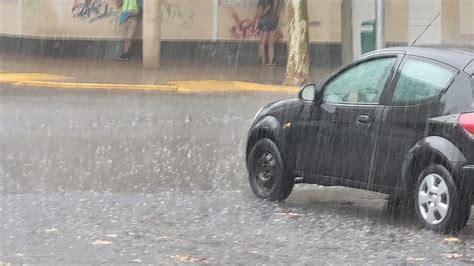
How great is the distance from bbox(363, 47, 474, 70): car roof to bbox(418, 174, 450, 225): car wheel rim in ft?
3.04

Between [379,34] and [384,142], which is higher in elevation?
[379,34]

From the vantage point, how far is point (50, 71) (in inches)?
856

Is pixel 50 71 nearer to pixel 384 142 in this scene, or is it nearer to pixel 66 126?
pixel 66 126

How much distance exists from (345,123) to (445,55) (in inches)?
41.2

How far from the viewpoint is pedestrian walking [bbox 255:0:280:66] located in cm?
2383

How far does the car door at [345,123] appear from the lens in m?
7.92

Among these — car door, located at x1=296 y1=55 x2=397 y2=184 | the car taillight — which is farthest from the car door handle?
the car taillight

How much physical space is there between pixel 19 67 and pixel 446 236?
16.6 metres

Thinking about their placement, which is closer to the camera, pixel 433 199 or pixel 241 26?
pixel 433 199

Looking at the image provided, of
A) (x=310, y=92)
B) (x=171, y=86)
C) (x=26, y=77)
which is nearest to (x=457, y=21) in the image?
(x=171, y=86)

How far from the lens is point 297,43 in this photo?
19.9 m

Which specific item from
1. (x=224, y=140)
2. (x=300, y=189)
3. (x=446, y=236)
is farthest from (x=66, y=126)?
(x=446, y=236)

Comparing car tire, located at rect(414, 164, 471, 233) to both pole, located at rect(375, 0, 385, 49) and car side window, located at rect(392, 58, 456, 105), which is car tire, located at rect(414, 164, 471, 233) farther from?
pole, located at rect(375, 0, 385, 49)

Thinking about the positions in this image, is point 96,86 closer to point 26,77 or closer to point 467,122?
point 26,77
